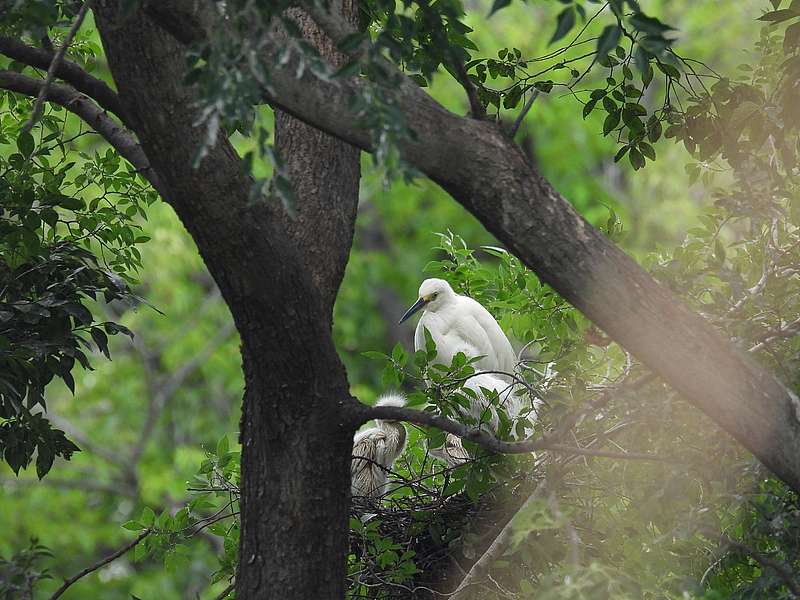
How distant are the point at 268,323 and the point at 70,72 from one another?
878 mm

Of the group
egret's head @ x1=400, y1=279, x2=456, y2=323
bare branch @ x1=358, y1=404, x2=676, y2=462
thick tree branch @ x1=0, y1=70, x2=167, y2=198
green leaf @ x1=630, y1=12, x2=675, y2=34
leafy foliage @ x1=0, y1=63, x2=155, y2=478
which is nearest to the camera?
green leaf @ x1=630, y1=12, x2=675, y2=34

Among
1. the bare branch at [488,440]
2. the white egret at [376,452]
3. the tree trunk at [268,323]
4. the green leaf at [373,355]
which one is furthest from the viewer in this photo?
the white egret at [376,452]

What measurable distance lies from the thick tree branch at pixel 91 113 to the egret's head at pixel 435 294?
291 centimetres

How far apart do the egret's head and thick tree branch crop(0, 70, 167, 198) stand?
2.91 m

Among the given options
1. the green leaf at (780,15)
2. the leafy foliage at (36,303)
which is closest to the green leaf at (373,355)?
the leafy foliage at (36,303)

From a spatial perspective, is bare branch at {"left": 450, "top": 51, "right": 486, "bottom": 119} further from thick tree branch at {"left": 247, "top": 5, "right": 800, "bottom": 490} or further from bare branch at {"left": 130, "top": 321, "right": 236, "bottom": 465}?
bare branch at {"left": 130, "top": 321, "right": 236, "bottom": 465}

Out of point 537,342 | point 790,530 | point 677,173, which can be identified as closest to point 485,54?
point 677,173

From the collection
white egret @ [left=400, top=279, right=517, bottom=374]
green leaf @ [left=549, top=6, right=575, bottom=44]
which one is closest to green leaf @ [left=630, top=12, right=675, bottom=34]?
green leaf @ [left=549, top=6, right=575, bottom=44]

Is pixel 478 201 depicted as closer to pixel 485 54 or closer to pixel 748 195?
pixel 748 195

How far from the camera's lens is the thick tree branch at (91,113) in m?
3.23

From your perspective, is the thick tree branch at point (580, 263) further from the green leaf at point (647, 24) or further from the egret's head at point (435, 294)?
the egret's head at point (435, 294)

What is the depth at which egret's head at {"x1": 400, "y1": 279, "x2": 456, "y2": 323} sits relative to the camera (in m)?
6.13

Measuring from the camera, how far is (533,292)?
425cm

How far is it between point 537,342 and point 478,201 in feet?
6.63
